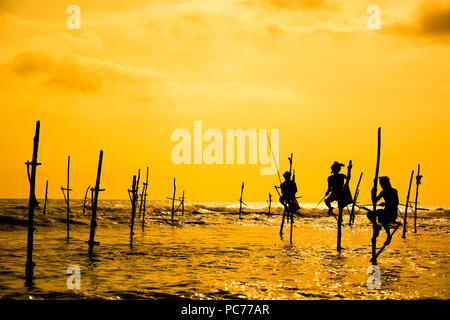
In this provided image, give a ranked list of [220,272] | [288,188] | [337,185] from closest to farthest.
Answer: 1. [220,272]
2. [337,185]
3. [288,188]

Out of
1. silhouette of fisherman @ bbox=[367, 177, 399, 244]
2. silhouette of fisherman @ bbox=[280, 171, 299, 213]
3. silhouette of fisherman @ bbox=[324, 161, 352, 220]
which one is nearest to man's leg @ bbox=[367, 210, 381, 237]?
silhouette of fisherman @ bbox=[367, 177, 399, 244]

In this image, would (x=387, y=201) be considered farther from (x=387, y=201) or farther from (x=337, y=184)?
(x=337, y=184)

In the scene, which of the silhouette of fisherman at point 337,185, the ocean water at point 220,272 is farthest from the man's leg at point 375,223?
the silhouette of fisherman at point 337,185

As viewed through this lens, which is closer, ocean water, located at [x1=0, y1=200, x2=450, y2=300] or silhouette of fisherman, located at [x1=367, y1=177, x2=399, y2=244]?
ocean water, located at [x1=0, y1=200, x2=450, y2=300]

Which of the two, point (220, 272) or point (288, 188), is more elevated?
point (288, 188)

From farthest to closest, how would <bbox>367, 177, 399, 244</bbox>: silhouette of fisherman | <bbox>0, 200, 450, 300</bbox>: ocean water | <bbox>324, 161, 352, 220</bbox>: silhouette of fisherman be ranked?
<bbox>324, 161, 352, 220</bbox>: silhouette of fisherman
<bbox>367, 177, 399, 244</bbox>: silhouette of fisherman
<bbox>0, 200, 450, 300</bbox>: ocean water

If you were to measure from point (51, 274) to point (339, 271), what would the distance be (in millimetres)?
10367

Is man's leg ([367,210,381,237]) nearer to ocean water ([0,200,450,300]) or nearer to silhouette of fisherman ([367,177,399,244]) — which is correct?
silhouette of fisherman ([367,177,399,244])

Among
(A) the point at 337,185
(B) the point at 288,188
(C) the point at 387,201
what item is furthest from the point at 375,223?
(B) the point at 288,188

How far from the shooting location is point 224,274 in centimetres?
1555

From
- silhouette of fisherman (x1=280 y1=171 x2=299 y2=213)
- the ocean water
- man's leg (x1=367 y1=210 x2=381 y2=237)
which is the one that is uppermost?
silhouette of fisherman (x1=280 y1=171 x2=299 y2=213)

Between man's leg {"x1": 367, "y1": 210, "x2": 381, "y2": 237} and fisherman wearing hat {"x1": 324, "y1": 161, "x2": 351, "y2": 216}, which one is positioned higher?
fisherman wearing hat {"x1": 324, "y1": 161, "x2": 351, "y2": 216}
